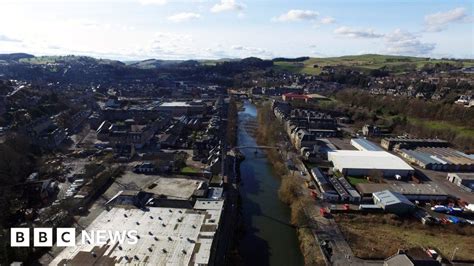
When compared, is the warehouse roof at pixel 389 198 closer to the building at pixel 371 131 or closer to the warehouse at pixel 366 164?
the warehouse at pixel 366 164

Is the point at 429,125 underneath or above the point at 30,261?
above

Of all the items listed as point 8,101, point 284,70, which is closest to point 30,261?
point 8,101

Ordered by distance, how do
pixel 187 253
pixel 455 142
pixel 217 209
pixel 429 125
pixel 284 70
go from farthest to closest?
pixel 284 70
pixel 429 125
pixel 455 142
pixel 217 209
pixel 187 253

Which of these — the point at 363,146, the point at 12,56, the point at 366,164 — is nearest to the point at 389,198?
the point at 366,164

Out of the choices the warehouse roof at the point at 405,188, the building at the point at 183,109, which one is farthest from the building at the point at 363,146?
the building at the point at 183,109

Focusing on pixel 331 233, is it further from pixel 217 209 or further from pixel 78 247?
pixel 78 247

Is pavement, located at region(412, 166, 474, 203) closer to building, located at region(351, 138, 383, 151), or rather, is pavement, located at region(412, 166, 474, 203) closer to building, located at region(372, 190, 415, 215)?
building, located at region(351, 138, 383, 151)

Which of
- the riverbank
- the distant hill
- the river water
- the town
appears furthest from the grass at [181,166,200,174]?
the distant hill
